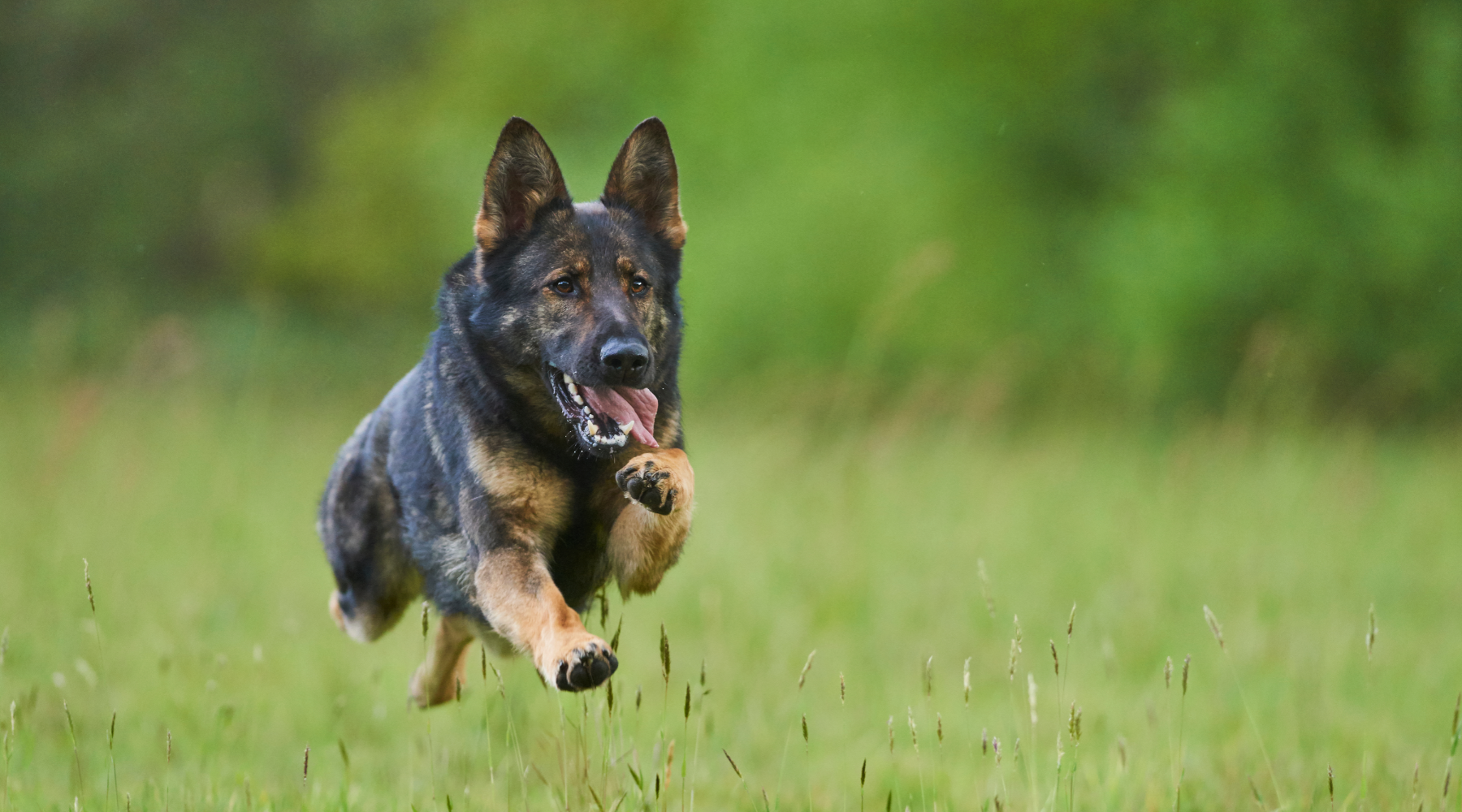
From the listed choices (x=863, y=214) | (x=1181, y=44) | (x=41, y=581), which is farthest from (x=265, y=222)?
(x=41, y=581)

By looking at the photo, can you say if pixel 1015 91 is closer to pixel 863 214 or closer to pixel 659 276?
pixel 863 214

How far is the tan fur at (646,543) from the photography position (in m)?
3.30

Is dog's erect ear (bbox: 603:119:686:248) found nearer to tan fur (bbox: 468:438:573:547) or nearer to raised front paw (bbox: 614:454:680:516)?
tan fur (bbox: 468:438:573:547)

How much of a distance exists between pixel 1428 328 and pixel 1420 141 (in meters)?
2.07

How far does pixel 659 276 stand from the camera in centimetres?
362

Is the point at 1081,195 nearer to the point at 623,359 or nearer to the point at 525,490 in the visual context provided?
the point at 525,490

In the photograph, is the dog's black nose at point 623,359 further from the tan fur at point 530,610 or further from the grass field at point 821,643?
the grass field at point 821,643

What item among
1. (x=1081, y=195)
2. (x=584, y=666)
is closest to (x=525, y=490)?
(x=584, y=666)

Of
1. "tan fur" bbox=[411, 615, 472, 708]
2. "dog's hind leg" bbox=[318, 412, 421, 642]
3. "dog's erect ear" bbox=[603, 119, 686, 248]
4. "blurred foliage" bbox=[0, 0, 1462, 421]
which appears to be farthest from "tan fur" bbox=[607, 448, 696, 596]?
"blurred foliage" bbox=[0, 0, 1462, 421]

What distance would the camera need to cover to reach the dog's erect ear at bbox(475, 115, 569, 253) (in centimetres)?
345

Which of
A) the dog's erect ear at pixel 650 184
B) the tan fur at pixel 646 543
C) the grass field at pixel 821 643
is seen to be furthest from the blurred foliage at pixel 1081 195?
the tan fur at pixel 646 543

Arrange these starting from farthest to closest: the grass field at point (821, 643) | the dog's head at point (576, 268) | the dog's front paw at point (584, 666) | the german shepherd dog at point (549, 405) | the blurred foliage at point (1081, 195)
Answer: the blurred foliage at point (1081, 195)
the grass field at point (821, 643)
the dog's head at point (576, 268)
the german shepherd dog at point (549, 405)
the dog's front paw at point (584, 666)

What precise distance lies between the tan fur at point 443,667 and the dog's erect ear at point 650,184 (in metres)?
1.56

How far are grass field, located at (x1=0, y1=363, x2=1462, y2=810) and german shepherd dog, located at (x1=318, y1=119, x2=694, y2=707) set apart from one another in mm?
408
